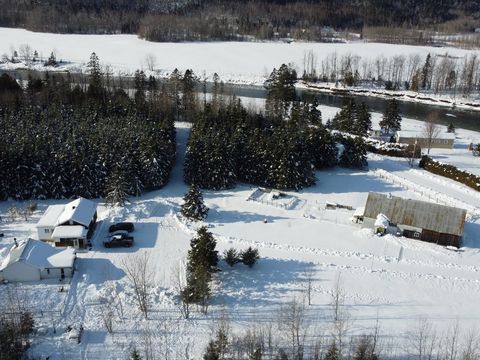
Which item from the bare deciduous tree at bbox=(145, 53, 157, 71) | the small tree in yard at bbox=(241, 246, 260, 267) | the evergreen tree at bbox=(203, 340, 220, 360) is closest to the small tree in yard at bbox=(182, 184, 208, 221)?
the small tree in yard at bbox=(241, 246, 260, 267)

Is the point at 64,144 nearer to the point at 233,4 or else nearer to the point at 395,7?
the point at 233,4

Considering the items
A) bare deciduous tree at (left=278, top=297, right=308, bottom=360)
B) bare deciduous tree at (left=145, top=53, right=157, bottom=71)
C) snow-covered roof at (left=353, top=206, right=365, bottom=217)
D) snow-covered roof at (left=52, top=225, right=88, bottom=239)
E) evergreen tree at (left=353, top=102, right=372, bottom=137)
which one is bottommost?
bare deciduous tree at (left=278, top=297, right=308, bottom=360)

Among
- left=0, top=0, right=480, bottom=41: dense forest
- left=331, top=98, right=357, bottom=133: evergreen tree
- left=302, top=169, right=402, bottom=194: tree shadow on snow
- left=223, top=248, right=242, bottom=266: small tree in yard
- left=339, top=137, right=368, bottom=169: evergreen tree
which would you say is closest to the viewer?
left=223, top=248, right=242, bottom=266: small tree in yard

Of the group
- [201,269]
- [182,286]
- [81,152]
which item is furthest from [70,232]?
[201,269]

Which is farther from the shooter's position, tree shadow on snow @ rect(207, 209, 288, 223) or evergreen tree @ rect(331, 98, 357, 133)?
evergreen tree @ rect(331, 98, 357, 133)

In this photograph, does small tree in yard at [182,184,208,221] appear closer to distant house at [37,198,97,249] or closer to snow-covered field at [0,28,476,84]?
distant house at [37,198,97,249]

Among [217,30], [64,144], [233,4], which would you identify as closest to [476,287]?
[64,144]

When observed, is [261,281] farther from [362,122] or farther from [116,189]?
[362,122]
